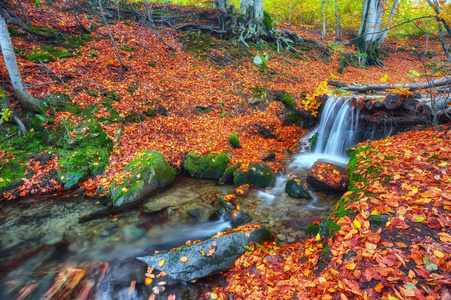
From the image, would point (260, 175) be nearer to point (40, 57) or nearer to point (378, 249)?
point (378, 249)

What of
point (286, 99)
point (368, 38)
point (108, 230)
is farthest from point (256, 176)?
point (368, 38)

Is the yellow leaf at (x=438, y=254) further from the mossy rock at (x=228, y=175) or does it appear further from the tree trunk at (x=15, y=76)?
the tree trunk at (x=15, y=76)

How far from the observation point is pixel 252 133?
948cm

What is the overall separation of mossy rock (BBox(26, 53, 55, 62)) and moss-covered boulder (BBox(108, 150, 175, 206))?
19.6ft

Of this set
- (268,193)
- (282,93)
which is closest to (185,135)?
(268,193)

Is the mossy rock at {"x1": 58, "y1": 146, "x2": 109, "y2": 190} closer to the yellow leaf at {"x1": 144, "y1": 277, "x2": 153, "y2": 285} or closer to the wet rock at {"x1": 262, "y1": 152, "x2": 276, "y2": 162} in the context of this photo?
the yellow leaf at {"x1": 144, "y1": 277, "x2": 153, "y2": 285}

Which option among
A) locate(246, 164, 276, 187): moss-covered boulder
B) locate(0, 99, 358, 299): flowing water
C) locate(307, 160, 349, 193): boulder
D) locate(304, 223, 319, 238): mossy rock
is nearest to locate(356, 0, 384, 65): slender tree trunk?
locate(307, 160, 349, 193): boulder

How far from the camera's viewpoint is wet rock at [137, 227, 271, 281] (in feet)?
11.5

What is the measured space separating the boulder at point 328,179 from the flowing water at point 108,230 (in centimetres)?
29

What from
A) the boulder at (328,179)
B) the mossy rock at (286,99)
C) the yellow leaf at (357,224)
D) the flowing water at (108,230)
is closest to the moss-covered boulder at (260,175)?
the flowing water at (108,230)

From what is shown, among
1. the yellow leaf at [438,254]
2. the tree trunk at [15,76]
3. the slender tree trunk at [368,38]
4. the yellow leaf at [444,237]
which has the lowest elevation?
the yellow leaf at [438,254]

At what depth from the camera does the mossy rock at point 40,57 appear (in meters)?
7.75

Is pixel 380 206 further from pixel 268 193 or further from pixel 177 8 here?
pixel 177 8

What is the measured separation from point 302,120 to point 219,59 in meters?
6.62
